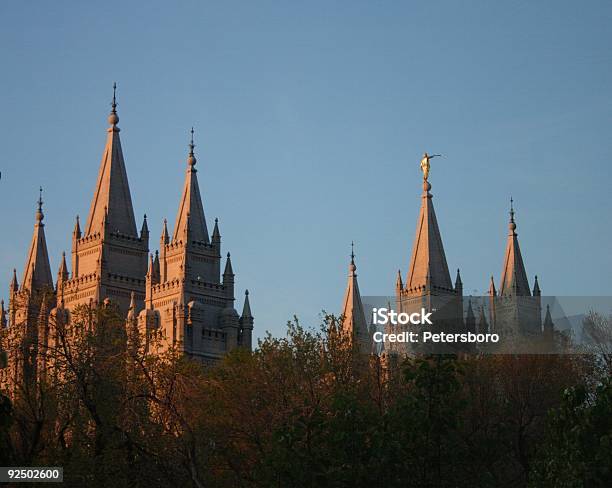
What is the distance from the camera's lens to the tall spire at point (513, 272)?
93.2m

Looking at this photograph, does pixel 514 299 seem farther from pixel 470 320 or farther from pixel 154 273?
pixel 154 273

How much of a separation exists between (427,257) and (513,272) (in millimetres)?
5120

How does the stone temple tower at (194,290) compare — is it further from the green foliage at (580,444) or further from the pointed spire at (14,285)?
the green foliage at (580,444)

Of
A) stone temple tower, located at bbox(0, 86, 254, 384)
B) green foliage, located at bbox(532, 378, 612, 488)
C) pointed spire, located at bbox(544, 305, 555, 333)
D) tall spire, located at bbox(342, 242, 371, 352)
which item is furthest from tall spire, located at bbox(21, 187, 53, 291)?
green foliage, located at bbox(532, 378, 612, 488)

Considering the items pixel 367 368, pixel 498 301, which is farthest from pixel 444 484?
pixel 498 301

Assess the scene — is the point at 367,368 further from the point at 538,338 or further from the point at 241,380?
the point at 538,338

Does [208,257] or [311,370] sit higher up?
[208,257]

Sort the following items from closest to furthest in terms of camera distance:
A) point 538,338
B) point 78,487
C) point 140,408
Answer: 1. point 78,487
2. point 140,408
3. point 538,338

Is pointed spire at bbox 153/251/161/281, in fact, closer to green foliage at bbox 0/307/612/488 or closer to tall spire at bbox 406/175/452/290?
tall spire at bbox 406/175/452/290

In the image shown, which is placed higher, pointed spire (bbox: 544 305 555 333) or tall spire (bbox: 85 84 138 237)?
tall spire (bbox: 85 84 138 237)

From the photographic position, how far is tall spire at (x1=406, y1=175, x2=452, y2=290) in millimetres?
92688

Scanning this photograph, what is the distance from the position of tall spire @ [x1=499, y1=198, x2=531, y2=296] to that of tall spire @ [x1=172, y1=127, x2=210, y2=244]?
17.3m

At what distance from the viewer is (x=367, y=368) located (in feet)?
194

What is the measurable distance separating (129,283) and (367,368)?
120 ft
